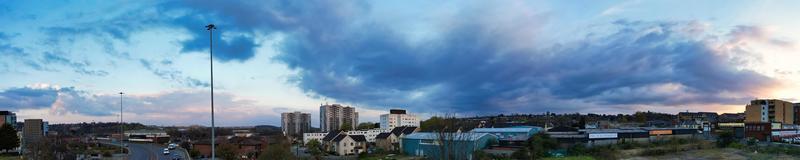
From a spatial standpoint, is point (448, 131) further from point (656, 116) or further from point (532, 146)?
point (656, 116)

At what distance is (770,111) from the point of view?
285ft

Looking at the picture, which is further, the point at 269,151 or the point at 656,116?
the point at 656,116

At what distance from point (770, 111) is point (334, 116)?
3714 inches

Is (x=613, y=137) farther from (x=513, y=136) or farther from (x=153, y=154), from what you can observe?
(x=153, y=154)

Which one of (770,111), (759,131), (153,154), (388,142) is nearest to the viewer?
(153,154)

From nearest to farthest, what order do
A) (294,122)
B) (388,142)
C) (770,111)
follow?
(388,142), (770,111), (294,122)

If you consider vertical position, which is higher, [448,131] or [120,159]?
[448,131]

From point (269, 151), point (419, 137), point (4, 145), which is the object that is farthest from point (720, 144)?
point (4, 145)

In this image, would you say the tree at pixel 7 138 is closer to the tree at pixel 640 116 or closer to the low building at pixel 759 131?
the low building at pixel 759 131

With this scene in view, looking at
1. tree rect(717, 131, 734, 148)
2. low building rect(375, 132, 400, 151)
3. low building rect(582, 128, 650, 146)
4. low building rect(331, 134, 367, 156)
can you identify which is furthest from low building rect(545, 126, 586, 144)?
low building rect(331, 134, 367, 156)

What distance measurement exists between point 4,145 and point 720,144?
72247 millimetres

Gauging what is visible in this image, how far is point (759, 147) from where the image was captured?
56.2m

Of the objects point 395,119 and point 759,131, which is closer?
point 759,131

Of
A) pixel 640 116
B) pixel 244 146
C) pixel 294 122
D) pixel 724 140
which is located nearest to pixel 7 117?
pixel 244 146
